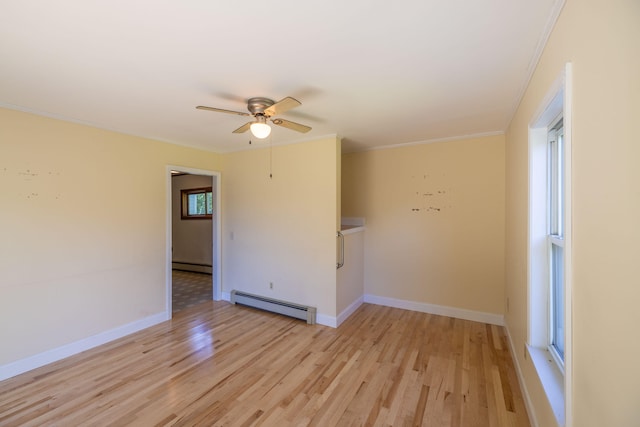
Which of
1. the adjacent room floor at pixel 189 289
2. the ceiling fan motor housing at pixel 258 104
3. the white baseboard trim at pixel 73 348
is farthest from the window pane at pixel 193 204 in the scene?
the ceiling fan motor housing at pixel 258 104

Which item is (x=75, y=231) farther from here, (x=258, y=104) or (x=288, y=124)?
(x=288, y=124)

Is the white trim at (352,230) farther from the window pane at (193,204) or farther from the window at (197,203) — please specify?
the window pane at (193,204)

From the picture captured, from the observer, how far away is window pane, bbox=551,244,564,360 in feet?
5.63

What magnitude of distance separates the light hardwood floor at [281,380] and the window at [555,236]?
72 cm

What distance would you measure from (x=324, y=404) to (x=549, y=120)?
99.4 inches

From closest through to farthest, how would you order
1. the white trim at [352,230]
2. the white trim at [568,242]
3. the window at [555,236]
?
the white trim at [568,242] < the window at [555,236] < the white trim at [352,230]

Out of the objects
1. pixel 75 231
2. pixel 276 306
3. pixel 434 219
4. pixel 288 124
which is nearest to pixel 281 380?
pixel 276 306

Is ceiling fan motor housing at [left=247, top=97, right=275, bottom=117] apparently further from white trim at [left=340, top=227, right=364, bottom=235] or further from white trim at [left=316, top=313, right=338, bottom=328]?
white trim at [left=316, top=313, right=338, bottom=328]

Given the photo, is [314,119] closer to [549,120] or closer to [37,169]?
[549,120]

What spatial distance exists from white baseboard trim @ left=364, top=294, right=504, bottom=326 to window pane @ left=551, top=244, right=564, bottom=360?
1.88 meters

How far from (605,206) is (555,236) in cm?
107

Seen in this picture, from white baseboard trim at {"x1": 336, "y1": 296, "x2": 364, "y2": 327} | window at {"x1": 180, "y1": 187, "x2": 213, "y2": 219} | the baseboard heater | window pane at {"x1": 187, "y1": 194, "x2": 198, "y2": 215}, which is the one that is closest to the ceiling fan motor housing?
the baseboard heater

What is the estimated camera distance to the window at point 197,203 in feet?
20.8

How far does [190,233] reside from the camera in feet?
21.7
